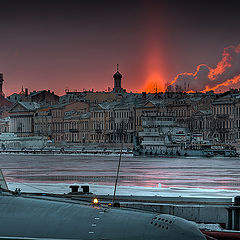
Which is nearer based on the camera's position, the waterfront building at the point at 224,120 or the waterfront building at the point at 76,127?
the waterfront building at the point at 224,120

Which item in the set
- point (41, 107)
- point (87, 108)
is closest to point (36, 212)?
point (87, 108)

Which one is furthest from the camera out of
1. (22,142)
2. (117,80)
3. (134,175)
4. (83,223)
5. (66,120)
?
(117,80)

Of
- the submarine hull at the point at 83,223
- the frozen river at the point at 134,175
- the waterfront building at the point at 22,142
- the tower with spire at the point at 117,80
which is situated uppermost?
the tower with spire at the point at 117,80

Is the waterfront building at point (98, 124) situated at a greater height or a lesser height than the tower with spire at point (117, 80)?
lesser

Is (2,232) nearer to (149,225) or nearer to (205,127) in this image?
(149,225)

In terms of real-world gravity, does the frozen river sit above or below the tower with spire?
below

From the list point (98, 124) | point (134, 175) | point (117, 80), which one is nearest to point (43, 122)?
point (98, 124)

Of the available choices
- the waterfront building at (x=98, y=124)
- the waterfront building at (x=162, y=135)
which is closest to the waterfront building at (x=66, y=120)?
the waterfront building at (x=98, y=124)

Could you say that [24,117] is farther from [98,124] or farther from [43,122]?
[98,124]

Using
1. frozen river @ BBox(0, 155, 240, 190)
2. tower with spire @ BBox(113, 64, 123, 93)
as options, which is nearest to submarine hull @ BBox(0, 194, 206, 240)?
frozen river @ BBox(0, 155, 240, 190)

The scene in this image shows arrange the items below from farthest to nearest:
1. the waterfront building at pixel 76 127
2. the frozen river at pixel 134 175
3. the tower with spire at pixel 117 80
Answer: the tower with spire at pixel 117 80 → the waterfront building at pixel 76 127 → the frozen river at pixel 134 175

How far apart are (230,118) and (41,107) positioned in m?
66.0

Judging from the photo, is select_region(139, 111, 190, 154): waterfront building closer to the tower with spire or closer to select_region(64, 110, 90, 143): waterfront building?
select_region(64, 110, 90, 143): waterfront building

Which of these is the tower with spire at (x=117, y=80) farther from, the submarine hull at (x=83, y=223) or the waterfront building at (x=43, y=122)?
the submarine hull at (x=83, y=223)
